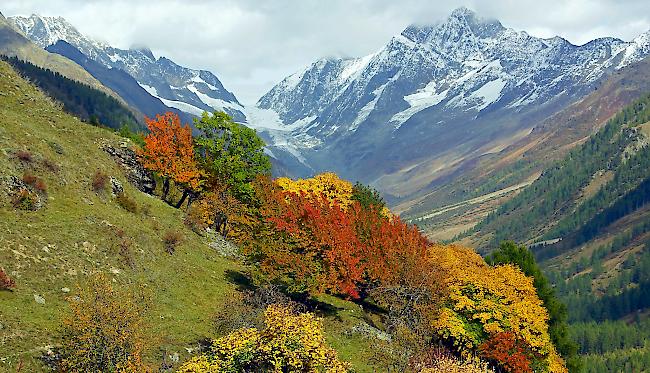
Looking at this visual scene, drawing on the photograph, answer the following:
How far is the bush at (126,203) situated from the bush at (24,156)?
35.5ft

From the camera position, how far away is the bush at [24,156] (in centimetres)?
5438

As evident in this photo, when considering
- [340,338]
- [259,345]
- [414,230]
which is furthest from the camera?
[414,230]

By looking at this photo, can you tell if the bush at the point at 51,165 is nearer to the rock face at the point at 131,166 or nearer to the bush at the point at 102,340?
the rock face at the point at 131,166

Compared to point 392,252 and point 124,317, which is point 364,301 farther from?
point 124,317

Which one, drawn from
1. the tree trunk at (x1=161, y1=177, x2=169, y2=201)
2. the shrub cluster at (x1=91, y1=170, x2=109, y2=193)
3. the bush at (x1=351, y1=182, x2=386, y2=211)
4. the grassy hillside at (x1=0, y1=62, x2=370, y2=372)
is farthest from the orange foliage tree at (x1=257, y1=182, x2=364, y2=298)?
the bush at (x1=351, y1=182, x2=386, y2=211)

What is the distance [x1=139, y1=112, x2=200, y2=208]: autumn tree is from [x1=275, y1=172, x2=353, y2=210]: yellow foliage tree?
2307 centimetres

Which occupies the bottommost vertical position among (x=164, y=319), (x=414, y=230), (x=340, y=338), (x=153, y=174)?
(x=340, y=338)

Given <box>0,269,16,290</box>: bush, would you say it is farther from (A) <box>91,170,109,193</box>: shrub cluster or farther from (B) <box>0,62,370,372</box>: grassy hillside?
(A) <box>91,170,109,193</box>: shrub cluster

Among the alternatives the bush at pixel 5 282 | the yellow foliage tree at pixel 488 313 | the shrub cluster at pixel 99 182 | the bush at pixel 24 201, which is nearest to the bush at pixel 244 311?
the bush at pixel 5 282

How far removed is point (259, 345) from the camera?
3375 cm

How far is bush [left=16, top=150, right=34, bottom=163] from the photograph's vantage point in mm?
54375

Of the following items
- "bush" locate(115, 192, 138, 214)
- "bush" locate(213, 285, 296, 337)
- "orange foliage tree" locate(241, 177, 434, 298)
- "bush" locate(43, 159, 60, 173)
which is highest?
"bush" locate(43, 159, 60, 173)

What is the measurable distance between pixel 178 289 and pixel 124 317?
64.2ft

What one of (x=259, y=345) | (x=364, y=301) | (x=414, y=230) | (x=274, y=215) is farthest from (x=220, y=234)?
(x=259, y=345)
